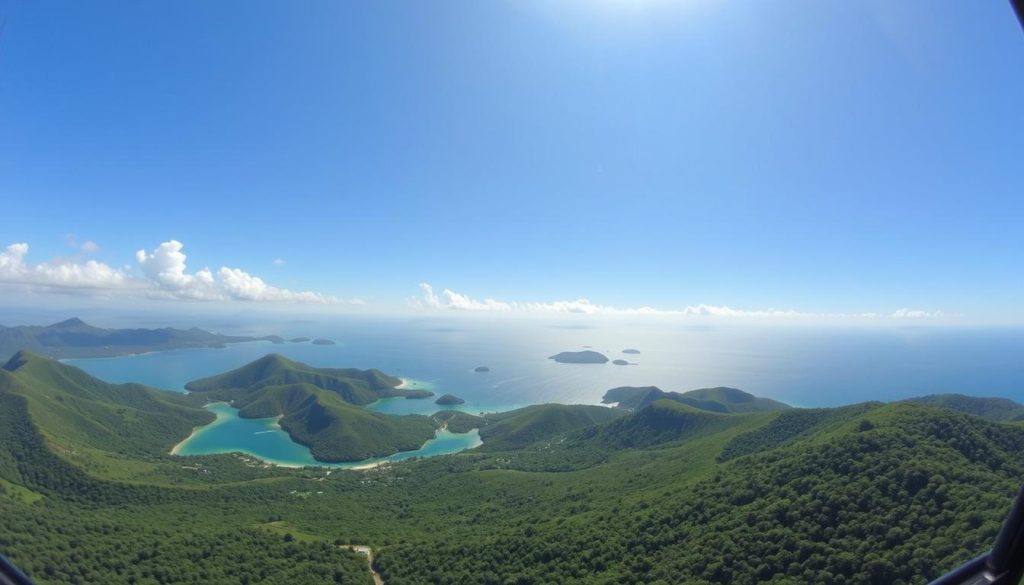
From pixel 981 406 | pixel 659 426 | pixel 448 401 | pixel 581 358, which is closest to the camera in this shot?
pixel 659 426

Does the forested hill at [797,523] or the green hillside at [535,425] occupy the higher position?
the forested hill at [797,523]

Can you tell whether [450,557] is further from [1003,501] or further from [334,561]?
[1003,501]

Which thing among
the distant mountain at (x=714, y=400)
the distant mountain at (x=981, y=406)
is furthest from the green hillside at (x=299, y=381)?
the distant mountain at (x=981, y=406)

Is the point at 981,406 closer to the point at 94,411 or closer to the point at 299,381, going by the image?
the point at 299,381

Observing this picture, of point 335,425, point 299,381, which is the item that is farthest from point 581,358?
point 335,425

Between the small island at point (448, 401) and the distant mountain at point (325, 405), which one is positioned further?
the small island at point (448, 401)

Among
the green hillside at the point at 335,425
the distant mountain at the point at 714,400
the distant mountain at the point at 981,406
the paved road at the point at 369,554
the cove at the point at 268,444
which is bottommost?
the cove at the point at 268,444

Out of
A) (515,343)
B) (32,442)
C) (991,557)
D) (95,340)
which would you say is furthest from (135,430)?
(515,343)

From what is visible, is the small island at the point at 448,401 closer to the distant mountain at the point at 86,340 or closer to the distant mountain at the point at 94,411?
the distant mountain at the point at 94,411
